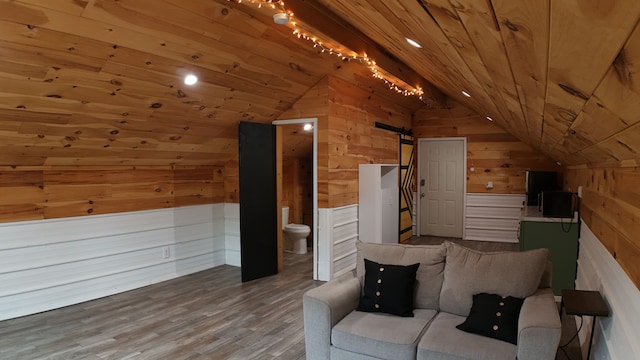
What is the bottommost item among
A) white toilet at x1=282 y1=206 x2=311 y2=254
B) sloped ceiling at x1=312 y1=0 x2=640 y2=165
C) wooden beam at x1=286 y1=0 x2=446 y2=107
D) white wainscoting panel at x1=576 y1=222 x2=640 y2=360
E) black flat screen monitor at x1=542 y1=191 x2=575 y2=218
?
white toilet at x1=282 y1=206 x2=311 y2=254

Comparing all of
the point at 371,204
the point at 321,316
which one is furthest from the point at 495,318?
the point at 371,204

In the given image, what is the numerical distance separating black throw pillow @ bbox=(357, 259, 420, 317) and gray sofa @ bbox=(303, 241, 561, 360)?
6 centimetres

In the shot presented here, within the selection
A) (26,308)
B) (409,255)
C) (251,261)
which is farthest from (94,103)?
(409,255)

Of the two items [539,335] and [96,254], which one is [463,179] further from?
[96,254]

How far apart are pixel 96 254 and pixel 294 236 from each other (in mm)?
2907

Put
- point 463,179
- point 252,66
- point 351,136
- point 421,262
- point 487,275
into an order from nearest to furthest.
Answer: point 487,275, point 421,262, point 252,66, point 351,136, point 463,179

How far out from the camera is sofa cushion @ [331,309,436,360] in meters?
2.41

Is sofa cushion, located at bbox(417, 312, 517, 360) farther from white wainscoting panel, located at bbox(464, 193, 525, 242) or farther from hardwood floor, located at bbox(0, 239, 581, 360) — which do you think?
white wainscoting panel, located at bbox(464, 193, 525, 242)

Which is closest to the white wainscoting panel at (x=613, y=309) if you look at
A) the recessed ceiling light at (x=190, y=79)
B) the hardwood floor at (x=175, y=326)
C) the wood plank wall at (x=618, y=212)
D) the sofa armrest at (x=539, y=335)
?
the wood plank wall at (x=618, y=212)

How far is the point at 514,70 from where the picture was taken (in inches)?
48.3

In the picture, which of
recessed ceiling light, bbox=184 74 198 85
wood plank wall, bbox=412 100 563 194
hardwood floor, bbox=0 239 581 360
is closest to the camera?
hardwood floor, bbox=0 239 581 360

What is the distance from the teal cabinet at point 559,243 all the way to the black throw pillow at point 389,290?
224 centimetres

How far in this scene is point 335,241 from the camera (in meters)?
5.17

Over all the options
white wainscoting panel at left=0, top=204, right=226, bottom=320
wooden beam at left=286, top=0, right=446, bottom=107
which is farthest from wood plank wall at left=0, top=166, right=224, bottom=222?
wooden beam at left=286, top=0, right=446, bottom=107
